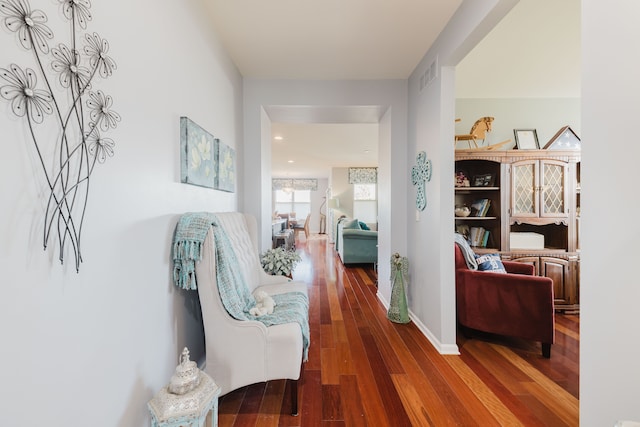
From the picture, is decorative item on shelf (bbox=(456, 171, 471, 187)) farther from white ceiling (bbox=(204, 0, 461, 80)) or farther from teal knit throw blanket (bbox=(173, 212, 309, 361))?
teal knit throw blanket (bbox=(173, 212, 309, 361))

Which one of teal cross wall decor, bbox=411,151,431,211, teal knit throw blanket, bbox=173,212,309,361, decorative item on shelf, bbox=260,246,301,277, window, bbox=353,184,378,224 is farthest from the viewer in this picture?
window, bbox=353,184,378,224

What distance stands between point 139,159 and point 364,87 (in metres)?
2.51

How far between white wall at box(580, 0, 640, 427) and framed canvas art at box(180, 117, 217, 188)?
191cm

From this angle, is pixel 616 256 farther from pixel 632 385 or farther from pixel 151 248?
pixel 151 248

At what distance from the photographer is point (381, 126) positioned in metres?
3.27

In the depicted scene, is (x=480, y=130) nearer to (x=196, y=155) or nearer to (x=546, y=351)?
(x=546, y=351)

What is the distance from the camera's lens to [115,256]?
0.96m

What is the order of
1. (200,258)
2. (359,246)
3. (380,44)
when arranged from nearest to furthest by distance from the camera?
(200,258) → (380,44) → (359,246)

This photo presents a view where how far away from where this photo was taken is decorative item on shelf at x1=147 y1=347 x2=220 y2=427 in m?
1.00

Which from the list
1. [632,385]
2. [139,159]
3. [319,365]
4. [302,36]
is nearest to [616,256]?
[632,385]

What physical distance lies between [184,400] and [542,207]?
3.64 metres

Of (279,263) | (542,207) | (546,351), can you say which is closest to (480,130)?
(542,207)

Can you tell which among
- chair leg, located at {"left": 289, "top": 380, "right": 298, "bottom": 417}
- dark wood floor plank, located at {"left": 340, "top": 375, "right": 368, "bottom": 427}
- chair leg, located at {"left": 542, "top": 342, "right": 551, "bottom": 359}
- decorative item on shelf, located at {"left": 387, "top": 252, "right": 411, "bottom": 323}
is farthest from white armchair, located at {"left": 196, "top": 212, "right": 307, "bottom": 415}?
chair leg, located at {"left": 542, "top": 342, "right": 551, "bottom": 359}

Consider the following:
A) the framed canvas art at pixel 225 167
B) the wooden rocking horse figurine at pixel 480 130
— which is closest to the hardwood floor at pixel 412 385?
the framed canvas art at pixel 225 167
